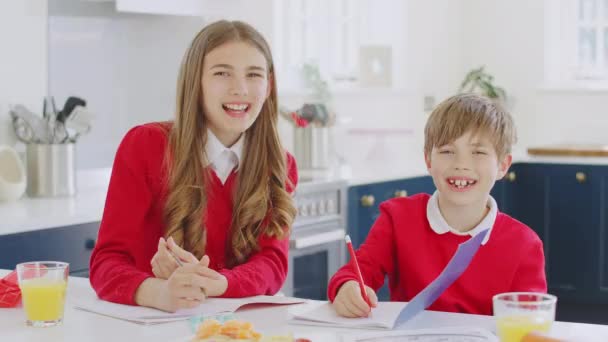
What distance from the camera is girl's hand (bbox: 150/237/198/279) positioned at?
6.11 ft

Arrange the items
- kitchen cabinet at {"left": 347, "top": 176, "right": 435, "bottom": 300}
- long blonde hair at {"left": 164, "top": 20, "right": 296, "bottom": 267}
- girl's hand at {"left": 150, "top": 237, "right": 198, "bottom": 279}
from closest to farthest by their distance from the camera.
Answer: girl's hand at {"left": 150, "top": 237, "right": 198, "bottom": 279} < long blonde hair at {"left": 164, "top": 20, "right": 296, "bottom": 267} < kitchen cabinet at {"left": 347, "top": 176, "right": 435, "bottom": 300}

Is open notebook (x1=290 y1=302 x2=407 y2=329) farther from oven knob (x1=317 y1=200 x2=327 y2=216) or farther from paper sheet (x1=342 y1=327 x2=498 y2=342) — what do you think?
oven knob (x1=317 y1=200 x2=327 y2=216)

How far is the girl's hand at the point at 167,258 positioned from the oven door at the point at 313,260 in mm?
1899

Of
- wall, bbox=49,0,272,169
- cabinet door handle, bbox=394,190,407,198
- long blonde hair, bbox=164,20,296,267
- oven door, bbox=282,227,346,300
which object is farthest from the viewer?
cabinet door handle, bbox=394,190,407,198

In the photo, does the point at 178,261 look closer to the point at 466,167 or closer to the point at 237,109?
the point at 237,109

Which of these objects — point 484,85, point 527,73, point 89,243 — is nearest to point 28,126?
point 89,243

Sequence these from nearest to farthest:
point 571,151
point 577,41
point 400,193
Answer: point 400,193 → point 571,151 → point 577,41

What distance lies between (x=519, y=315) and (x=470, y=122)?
691 mm

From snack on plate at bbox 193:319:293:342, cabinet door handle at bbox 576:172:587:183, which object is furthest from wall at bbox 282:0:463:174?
snack on plate at bbox 193:319:293:342

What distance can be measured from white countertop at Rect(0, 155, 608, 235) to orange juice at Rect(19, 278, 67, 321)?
3.81ft

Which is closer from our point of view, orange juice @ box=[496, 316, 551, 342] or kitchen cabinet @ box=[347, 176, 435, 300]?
orange juice @ box=[496, 316, 551, 342]

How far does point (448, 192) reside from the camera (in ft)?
6.91

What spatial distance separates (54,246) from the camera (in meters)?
2.97

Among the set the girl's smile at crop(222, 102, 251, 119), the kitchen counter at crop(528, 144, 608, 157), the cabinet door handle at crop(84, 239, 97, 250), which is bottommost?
the cabinet door handle at crop(84, 239, 97, 250)
